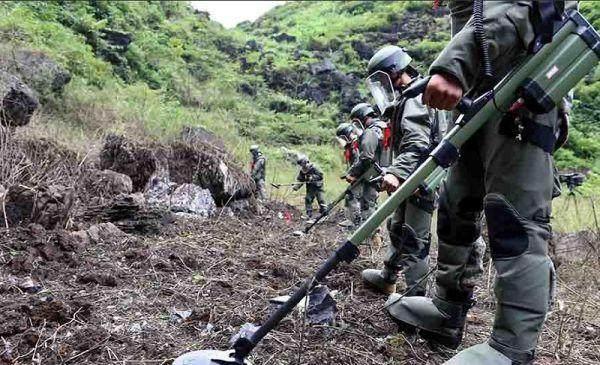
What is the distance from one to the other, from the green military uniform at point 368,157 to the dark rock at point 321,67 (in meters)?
21.8

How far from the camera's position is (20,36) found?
10984 millimetres

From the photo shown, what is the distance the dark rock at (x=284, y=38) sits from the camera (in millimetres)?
35200

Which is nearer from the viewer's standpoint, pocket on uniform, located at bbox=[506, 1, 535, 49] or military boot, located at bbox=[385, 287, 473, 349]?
pocket on uniform, located at bbox=[506, 1, 535, 49]

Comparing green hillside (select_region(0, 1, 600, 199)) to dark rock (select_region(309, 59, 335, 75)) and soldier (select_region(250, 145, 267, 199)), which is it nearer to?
dark rock (select_region(309, 59, 335, 75))

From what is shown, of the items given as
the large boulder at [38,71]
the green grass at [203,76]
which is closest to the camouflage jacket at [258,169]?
the green grass at [203,76]

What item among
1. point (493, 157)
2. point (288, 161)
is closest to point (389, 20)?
point (288, 161)

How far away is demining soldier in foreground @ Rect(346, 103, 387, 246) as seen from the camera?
7332mm

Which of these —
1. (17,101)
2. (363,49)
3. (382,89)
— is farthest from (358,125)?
(363,49)

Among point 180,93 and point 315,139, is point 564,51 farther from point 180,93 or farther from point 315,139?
point 315,139

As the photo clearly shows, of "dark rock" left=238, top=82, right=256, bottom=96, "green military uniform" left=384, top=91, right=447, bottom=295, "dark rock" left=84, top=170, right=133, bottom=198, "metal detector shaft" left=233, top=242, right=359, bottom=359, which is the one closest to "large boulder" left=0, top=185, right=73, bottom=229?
"dark rock" left=84, top=170, right=133, bottom=198

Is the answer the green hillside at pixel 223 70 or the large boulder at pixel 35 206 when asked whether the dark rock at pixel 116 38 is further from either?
the large boulder at pixel 35 206

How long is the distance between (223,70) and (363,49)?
9712 mm

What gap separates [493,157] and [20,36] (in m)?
11.6

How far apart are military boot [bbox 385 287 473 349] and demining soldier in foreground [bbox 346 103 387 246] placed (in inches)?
147
